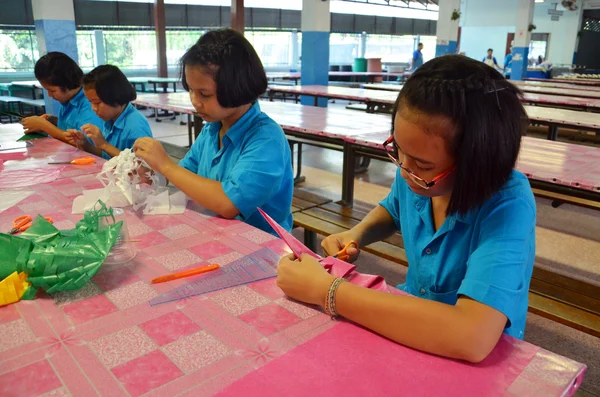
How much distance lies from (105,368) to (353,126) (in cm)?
311

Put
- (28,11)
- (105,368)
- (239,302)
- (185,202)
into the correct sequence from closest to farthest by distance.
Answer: (105,368) → (239,302) → (185,202) → (28,11)

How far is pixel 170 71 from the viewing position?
12.8 m

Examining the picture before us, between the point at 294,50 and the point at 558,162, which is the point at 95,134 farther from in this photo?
the point at 294,50

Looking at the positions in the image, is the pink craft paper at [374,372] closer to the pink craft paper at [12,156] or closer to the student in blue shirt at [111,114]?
the student in blue shirt at [111,114]

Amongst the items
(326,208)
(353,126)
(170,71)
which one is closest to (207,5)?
(170,71)

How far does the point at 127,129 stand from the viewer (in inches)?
103

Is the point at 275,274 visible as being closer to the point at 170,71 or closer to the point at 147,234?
the point at 147,234

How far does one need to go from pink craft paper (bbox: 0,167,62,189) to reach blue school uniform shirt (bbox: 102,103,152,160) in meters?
0.49

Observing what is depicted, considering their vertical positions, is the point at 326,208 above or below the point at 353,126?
below

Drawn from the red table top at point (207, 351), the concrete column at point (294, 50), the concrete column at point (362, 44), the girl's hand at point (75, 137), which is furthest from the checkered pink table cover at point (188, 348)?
the concrete column at point (362, 44)

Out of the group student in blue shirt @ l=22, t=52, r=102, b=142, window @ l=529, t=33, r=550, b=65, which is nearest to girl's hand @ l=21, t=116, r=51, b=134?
student in blue shirt @ l=22, t=52, r=102, b=142

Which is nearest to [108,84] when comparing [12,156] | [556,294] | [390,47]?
[12,156]

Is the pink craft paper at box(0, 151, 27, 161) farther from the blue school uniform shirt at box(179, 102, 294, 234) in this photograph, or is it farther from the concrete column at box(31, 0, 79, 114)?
the concrete column at box(31, 0, 79, 114)

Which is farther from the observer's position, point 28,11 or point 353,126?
point 28,11
